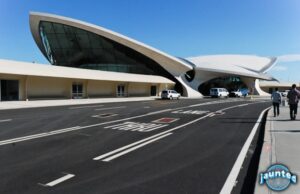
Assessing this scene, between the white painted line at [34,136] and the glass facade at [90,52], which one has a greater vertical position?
the glass facade at [90,52]

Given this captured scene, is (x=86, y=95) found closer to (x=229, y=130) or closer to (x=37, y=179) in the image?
(x=229, y=130)

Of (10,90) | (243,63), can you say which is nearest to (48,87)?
(10,90)

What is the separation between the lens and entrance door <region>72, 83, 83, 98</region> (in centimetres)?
3728

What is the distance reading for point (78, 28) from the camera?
5028 cm

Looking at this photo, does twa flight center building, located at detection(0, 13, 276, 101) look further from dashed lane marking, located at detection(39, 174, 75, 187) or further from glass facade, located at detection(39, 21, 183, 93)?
dashed lane marking, located at detection(39, 174, 75, 187)

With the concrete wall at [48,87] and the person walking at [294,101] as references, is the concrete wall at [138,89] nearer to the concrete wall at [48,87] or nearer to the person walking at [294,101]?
the concrete wall at [48,87]

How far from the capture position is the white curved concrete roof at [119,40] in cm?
4868

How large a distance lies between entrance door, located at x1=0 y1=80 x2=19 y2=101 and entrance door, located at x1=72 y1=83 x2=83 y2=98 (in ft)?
27.1

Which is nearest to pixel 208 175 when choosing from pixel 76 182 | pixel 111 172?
pixel 111 172

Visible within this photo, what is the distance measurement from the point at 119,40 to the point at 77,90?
17798 mm

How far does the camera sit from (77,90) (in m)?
37.9

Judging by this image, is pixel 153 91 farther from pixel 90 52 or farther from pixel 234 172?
pixel 234 172

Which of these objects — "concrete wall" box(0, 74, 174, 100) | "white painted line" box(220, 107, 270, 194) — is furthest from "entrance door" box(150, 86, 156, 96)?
"white painted line" box(220, 107, 270, 194)

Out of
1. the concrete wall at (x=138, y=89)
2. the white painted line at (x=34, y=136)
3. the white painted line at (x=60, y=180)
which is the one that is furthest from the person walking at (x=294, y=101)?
the concrete wall at (x=138, y=89)
